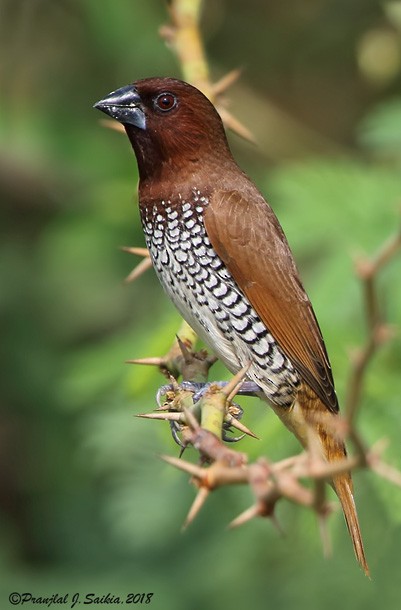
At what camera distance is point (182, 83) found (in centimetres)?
353

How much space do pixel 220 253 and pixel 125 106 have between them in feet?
1.82

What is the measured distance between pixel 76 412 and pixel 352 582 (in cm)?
175

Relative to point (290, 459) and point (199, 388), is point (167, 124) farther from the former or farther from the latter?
point (290, 459)

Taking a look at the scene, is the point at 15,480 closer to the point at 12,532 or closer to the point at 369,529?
the point at 12,532

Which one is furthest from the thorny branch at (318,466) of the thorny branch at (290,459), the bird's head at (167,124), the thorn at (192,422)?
the bird's head at (167,124)

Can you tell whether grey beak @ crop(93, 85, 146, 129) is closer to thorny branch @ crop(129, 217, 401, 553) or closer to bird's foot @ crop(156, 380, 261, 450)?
bird's foot @ crop(156, 380, 261, 450)

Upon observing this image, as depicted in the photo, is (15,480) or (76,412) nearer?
(76,412)

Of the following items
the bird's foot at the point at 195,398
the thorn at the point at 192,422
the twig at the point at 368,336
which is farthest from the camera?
the bird's foot at the point at 195,398

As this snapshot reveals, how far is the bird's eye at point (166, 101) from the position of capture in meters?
3.58

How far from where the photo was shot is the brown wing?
358 cm

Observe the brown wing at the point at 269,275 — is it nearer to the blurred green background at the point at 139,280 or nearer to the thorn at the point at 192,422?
the blurred green background at the point at 139,280

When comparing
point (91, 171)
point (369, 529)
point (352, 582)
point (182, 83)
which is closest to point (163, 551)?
point (352, 582)

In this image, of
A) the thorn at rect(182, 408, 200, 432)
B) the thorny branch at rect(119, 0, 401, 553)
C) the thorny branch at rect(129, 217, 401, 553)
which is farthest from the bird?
the thorny branch at rect(129, 217, 401, 553)

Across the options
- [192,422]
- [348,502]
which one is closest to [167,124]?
[348,502]
